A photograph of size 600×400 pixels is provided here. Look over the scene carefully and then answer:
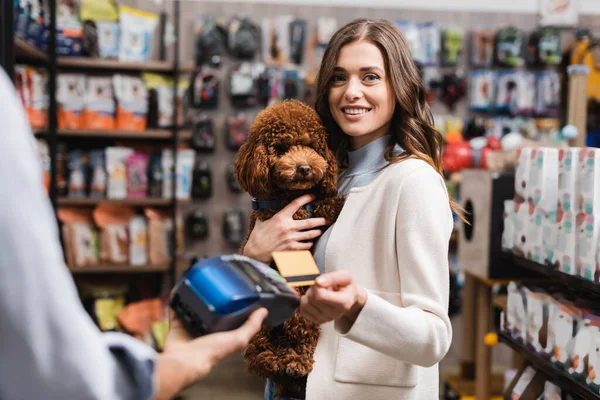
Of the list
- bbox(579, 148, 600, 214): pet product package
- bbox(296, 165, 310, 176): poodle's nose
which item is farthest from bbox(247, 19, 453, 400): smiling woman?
bbox(579, 148, 600, 214): pet product package

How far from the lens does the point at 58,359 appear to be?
529 mm

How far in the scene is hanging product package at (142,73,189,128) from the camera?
414 cm

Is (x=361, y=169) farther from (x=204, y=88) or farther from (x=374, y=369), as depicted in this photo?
(x=204, y=88)

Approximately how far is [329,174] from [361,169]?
0.26 ft

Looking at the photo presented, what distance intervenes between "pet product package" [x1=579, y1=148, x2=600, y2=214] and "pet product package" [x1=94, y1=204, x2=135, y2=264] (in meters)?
3.13

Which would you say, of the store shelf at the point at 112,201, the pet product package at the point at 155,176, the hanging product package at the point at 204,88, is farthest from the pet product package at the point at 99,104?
the hanging product package at the point at 204,88

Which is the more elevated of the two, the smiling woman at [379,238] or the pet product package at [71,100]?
the pet product package at [71,100]

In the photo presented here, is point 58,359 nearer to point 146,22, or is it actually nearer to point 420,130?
point 420,130

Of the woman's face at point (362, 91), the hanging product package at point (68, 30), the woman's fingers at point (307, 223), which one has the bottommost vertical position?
the woman's fingers at point (307, 223)

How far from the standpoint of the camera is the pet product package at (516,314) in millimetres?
2332

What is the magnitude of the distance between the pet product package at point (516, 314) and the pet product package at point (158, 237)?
249cm

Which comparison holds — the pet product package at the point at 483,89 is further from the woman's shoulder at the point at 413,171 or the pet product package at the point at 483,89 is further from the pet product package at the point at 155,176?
the woman's shoulder at the point at 413,171

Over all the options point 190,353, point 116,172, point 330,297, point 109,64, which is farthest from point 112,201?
point 190,353

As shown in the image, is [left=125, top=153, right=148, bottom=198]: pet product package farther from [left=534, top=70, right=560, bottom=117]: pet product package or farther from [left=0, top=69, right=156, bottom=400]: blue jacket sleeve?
[left=0, top=69, right=156, bottom=400]: blue jacket sleeve
